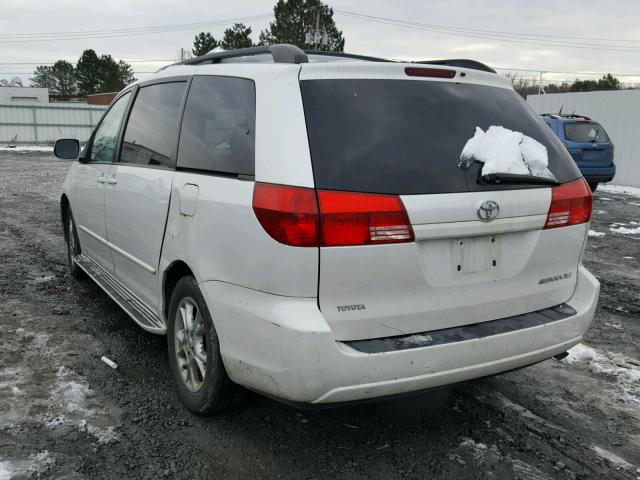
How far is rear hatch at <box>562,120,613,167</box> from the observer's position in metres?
14.7

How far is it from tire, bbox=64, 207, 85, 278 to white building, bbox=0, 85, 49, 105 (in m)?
59.5

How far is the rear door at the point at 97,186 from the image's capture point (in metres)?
4.51

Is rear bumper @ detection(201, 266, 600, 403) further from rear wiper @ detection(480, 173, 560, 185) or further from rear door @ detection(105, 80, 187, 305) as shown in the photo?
rear door @ detection(105, 80, 187, 305)

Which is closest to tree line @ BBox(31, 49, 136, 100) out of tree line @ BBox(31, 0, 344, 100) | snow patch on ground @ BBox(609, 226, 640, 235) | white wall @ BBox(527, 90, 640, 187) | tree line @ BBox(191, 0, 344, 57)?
tree line @ BBox(31, 0, 344, 100)

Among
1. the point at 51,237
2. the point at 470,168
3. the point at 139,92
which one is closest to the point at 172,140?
the point at 139,92

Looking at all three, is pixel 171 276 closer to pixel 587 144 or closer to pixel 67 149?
pixel 67 149

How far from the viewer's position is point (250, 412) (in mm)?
3361

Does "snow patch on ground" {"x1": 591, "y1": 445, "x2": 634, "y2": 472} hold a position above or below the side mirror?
below

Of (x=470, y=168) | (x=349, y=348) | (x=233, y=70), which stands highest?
(x=233, y=70)

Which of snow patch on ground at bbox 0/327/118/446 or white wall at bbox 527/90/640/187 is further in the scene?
white wall at bbox 527/90/640/187

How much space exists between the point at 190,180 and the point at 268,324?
1.03 meters

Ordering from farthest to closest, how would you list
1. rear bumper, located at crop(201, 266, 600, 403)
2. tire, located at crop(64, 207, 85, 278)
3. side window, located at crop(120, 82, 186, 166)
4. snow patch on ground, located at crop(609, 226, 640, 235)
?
snow patch on ground, located at crop(609, 226, 640, 235)
tire, located at crop(64, 207, 85, 278)
side window, located at crop(120, 82, 186, 166)
rear bumper, located at crop(201, 266, 600, 403)

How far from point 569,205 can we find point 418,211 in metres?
0.97

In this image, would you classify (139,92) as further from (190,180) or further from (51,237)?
(51,237)
